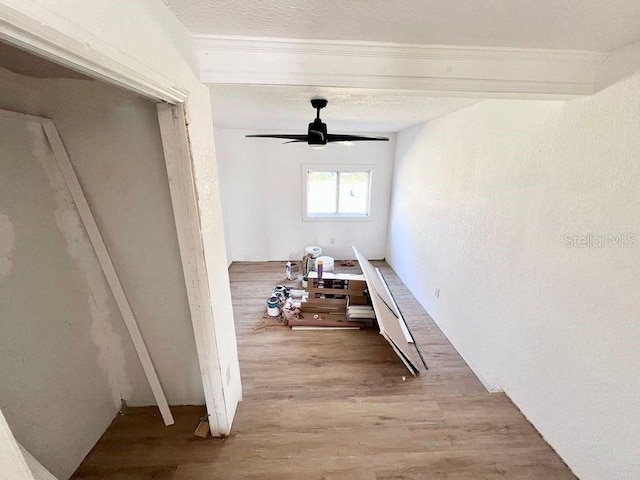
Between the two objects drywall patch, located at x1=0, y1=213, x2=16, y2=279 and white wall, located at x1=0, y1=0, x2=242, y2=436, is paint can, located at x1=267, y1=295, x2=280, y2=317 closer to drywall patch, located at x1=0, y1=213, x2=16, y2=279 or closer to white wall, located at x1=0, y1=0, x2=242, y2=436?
white wall, located at x1=0, y1=0, x2=242, y2=436

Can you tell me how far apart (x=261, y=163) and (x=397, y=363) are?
3900 mm

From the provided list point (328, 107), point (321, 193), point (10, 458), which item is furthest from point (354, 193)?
point (10, 458)

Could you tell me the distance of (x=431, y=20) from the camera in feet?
3.23

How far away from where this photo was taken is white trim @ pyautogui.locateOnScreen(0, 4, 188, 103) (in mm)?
460

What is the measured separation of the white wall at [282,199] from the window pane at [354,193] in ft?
0.57

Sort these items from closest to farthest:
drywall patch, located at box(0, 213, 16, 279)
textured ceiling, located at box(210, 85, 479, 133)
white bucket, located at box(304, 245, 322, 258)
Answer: drywall patch, located at box(0, 213, 16, 279) → textured ceiling, located at box(210, 85, 479, 133) → white bucket, located at box(304, 245, 322, 258)

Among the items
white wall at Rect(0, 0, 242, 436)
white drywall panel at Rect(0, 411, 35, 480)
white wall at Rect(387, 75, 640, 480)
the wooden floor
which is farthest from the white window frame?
white drywall panel at Rect(0, 411, 35, 480)

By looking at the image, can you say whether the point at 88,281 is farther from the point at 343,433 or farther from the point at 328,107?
the point at 328,107

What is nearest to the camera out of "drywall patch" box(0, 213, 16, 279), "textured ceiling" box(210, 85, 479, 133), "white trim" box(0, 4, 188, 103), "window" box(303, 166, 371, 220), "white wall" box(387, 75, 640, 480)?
"white trim" box(0, 4, 188, 103)

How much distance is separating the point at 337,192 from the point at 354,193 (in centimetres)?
34

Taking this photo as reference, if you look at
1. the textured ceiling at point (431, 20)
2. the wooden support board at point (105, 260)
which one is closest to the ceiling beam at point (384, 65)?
the textured ceiling at point (431, 20)

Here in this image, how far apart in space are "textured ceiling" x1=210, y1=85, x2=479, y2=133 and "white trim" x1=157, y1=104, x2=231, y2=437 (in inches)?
27.0

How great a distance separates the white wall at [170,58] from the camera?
0.55 meters

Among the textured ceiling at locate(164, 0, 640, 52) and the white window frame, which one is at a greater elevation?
the textured ceiling at locate(164, 0, 640, 52)
